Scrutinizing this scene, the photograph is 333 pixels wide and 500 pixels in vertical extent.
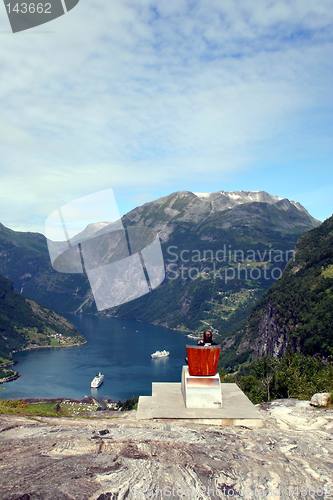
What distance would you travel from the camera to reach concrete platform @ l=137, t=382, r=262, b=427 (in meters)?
24.5

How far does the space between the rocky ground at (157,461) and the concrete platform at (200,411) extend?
1.91 m

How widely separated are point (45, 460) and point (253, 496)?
7722mm

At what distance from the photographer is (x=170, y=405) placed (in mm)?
27078

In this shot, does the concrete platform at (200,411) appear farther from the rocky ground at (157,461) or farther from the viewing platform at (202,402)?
the rocky ground at (157,461)

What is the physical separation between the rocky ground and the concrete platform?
6.27ft

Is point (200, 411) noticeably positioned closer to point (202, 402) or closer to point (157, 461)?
point (202, 402)

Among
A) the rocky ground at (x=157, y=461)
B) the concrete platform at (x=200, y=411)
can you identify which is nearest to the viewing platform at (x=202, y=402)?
the concrete platform at (x=200, y=411)

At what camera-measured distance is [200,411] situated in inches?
1024

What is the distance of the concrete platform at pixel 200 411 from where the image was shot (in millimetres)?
24508

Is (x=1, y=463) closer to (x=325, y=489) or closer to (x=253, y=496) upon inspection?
(x=253, y=496)

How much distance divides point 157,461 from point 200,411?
9.56 m

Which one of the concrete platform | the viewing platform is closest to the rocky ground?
the concrete platform

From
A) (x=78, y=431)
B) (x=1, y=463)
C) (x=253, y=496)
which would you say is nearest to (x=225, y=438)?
(x=253, y=496)

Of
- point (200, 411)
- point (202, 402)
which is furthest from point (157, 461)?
point (202, 402)
